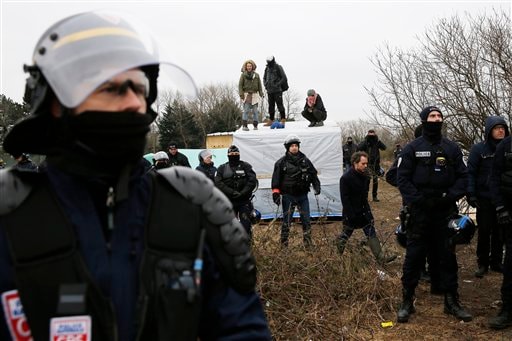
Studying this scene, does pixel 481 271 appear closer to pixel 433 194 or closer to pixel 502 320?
pixel 502 320

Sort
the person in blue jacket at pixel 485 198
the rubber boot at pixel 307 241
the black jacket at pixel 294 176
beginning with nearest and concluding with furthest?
1. the rubber boot at pixel 307 241
2. the person in blue jacket at pixel 485 198
3. the black jacket at pixel 294 176

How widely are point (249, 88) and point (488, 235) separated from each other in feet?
22.8

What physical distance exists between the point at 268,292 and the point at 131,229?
387cm

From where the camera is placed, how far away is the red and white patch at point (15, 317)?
110 centimetres

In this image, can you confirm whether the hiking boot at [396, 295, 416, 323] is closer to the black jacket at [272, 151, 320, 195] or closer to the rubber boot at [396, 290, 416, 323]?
the rubber boot at [396, 290, 416, 323]

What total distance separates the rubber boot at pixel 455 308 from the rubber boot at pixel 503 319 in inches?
9.7

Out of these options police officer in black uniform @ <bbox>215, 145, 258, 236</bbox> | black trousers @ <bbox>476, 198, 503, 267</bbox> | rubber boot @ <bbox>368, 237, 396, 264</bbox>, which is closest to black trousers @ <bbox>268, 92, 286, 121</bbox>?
police officer in black uniform @ <bbox>215, 145, 258, 236</bbox>

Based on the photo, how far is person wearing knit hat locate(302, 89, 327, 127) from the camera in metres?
11.0

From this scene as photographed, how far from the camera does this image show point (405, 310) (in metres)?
4.80

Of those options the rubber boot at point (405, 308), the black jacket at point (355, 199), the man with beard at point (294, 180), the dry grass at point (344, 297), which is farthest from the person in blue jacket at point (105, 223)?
the man with beard at point (294, 180)

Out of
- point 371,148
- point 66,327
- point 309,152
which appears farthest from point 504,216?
point 371,148

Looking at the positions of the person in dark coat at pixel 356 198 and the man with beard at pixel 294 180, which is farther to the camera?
the man with beard at pixel 294 180

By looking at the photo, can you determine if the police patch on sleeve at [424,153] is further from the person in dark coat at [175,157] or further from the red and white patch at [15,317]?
the person in dark coat at [175,157]

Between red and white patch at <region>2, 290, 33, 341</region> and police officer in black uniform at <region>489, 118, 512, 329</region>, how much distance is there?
14.0ft
